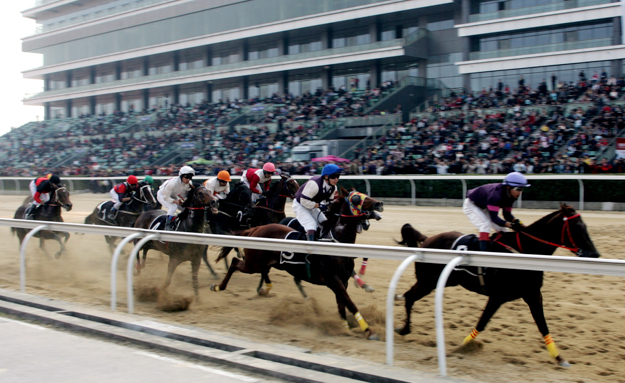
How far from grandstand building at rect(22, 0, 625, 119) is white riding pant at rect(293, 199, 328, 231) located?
36.6 feet

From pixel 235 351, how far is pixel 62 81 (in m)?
52.9

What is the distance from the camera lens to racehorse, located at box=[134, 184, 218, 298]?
606cm

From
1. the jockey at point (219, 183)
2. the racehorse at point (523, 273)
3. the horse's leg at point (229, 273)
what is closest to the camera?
the racehorse at point (523, 273)

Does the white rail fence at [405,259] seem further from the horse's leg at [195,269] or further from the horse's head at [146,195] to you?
the horse's head at [146,195]

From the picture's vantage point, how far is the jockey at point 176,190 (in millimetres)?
7492

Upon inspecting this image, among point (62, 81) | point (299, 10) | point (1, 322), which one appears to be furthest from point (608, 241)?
point (62, 81)

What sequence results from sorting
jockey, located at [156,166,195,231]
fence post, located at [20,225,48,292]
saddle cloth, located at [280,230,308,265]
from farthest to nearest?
jockey, located at [156,166,195,231]
fence post, located at [20,225,48,292]
saddle cloth, located at [280,230,308,265]

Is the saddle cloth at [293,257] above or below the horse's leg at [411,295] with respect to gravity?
above

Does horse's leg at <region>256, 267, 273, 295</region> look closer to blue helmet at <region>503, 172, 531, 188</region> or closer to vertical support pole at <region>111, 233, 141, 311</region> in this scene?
vertical support pole at <region>111, 233, 141, 311</region>

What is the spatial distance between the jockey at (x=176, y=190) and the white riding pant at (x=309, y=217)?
67.9 inches

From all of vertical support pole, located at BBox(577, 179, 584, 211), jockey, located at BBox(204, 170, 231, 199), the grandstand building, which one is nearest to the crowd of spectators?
vertical support pole, located at BBox(577, 179, 584, 211)

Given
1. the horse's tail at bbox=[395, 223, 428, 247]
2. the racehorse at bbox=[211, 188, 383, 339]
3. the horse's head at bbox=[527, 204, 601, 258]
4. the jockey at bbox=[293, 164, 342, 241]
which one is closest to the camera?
the horse's head at bbox=[527, 204, 601, 258]

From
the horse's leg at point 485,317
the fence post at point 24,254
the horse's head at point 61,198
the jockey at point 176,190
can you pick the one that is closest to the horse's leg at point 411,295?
the horse's leg at point 485,317

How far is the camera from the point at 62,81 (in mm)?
51125
